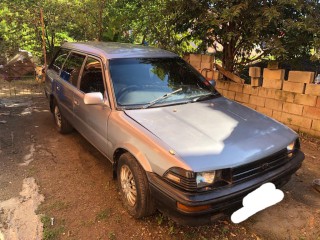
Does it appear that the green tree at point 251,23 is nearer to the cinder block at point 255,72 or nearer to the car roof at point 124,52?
the cinder block at point 255,72

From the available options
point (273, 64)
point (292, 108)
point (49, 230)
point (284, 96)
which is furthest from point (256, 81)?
point (49, 230)

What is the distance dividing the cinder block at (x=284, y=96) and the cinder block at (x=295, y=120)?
0.26 meters

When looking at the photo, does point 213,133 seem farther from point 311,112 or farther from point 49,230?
point 311,112

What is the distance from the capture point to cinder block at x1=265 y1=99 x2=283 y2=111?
210 inches

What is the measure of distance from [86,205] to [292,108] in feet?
12.7

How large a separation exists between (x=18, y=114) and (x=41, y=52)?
5.25 meters

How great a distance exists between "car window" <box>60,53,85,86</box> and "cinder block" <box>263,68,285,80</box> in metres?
3.30

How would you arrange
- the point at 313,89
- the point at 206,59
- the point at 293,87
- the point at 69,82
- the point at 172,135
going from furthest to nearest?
1. the point at 206,59
2. the point at 293,87
3. the point at 313,89
4. the point at 69,82
5. the point at 172,135

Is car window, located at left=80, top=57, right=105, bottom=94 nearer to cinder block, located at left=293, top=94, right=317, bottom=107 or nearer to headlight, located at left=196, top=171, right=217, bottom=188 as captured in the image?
headlight, located at left=196, top=171, right=217, bottom=188

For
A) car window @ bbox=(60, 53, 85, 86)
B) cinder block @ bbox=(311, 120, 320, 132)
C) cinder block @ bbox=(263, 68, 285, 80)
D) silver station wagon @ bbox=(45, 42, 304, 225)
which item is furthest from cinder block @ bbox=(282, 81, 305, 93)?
car window @ bbox=(60, 53, 85, 86)

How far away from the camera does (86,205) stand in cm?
323

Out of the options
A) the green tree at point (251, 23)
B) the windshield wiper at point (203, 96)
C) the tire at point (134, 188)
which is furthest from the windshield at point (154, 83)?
the green tree at point (251, 23)

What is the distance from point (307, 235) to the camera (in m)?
2.82

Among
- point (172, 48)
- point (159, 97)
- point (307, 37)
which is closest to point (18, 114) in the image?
point (172, 48)
